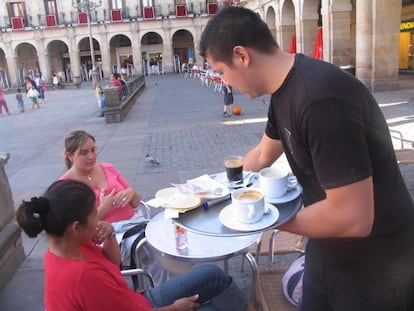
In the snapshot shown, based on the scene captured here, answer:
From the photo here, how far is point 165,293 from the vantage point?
2.29 m

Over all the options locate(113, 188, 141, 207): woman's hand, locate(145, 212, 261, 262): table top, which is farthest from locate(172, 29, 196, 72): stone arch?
locate(145, 212, 261, 262): table top

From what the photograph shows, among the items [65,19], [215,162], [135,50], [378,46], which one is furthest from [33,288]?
[65,19]

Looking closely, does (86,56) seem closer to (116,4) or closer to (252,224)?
(116,4)

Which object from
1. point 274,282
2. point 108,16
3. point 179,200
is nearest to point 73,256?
point 179,200

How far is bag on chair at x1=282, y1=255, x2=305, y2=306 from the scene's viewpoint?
2096 mm

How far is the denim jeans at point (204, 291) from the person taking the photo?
2207 mm

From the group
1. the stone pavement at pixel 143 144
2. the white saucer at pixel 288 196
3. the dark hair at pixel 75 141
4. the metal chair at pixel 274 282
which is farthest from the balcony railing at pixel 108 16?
the white saucer at pixel 288 196

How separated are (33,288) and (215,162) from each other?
4173 mm

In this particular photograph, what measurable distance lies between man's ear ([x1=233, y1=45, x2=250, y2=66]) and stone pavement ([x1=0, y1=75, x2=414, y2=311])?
70.4 inches

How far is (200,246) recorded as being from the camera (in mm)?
2391

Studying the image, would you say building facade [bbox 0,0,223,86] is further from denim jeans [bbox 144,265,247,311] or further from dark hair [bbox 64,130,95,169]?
denim jeans [bbox 144,265,247,311]

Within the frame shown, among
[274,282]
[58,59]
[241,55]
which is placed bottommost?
[274,282]

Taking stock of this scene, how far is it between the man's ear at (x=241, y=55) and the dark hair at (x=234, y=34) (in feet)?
0.04

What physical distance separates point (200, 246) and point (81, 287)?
844mm
